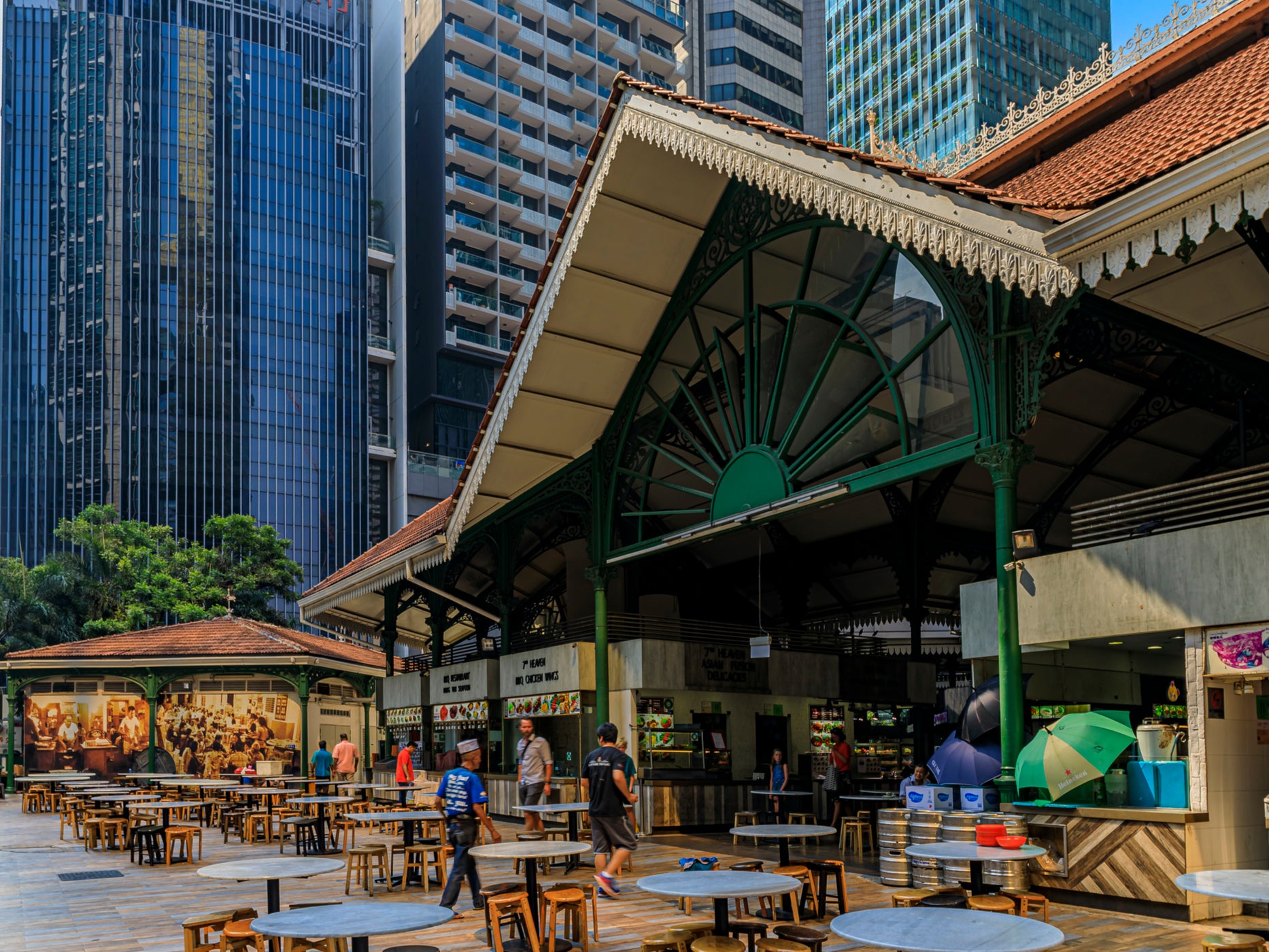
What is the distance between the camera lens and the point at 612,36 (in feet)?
287

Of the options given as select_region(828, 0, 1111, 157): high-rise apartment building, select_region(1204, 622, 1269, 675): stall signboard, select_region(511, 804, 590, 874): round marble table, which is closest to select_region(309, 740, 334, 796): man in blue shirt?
select_region(511, 804, 590, 874): round marble table

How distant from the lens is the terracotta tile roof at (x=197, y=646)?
90.0 ft

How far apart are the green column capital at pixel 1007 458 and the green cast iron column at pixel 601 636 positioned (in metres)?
7.71

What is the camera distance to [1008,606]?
445 inches

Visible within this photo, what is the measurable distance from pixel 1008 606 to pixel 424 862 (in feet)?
19.9

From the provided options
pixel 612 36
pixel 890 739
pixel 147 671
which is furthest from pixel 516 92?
pixel 890 739

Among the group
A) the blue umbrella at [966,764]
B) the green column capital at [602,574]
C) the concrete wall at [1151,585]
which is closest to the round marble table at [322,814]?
the green column capital at [602,574]

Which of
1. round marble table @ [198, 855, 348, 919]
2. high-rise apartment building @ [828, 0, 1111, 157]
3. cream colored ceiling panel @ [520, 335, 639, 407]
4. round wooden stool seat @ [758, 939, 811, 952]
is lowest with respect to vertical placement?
round wooden stool seat @ [758, 939, 811, 952]

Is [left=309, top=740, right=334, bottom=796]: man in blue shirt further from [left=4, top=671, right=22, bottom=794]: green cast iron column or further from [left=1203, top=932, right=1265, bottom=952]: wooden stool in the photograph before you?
[left=1203, top=932, right=1265, bottom=952]: wooden stool

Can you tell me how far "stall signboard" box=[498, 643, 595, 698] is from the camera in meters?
18.8

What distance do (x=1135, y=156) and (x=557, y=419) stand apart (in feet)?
30.5

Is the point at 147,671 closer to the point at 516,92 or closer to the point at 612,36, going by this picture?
the point at 516,92

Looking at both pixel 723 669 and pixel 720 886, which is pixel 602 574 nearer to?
pixel 723 669

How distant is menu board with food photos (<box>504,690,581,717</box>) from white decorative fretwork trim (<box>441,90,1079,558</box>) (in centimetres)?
554
